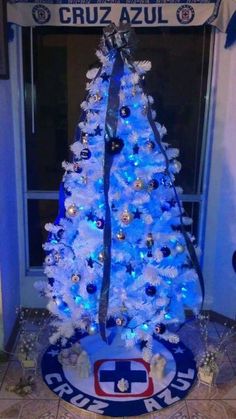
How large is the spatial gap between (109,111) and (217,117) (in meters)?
1.36

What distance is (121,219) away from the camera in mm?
3096

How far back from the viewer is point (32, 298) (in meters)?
4.49

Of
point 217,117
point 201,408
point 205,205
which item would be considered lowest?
point 201,408

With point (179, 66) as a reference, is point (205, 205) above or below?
below

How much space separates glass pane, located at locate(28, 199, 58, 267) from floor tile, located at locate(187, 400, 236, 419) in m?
2.13

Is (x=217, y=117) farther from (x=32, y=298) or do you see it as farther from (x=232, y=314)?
(x=32, y=298)

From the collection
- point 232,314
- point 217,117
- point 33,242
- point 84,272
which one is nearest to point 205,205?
point 217,117

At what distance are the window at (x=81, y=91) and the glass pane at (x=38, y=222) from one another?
0.04 m

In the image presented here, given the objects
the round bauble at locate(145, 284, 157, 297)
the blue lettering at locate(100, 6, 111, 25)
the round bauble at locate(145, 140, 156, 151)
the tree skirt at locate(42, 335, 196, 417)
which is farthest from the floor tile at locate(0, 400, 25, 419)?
the blue lettering at locate(100, 6, 111, 25)

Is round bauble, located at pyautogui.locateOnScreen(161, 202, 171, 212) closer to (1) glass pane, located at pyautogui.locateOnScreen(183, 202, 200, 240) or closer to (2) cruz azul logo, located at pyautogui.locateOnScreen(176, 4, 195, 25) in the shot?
(1) glass pane, located at pyautogui.locateOnScreen(183, 202, 200, 240)

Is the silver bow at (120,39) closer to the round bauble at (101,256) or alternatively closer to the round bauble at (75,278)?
the round bauble at (101,256)

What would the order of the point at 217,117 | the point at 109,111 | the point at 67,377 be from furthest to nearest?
the point at 217,117 < the point at 67,377 < the point at 109,111

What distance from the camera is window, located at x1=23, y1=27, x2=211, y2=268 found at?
3936 millimetres

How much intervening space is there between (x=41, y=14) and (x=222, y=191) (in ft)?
7.47
